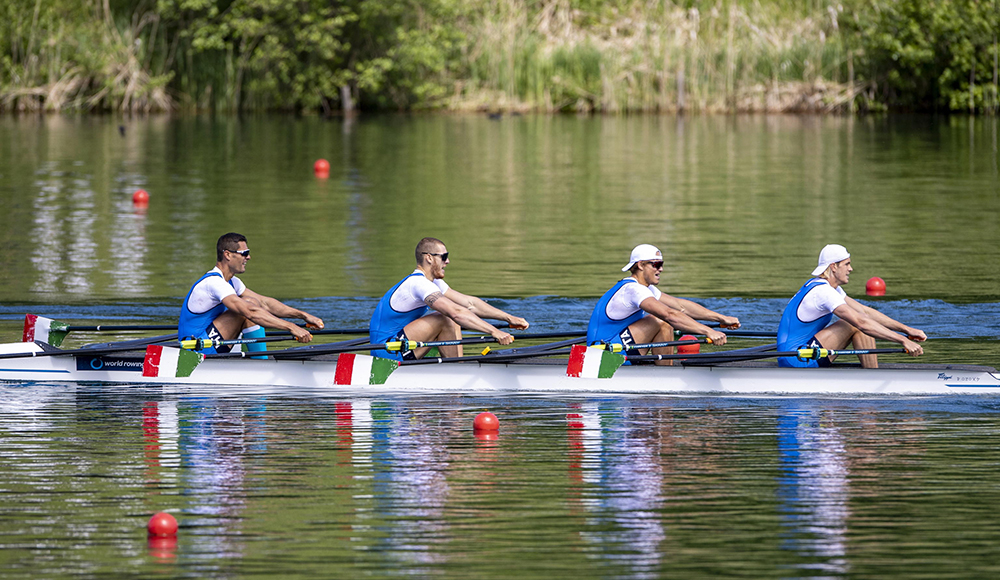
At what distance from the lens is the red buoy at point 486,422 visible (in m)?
10.4

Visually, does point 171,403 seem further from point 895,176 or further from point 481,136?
point 481,136

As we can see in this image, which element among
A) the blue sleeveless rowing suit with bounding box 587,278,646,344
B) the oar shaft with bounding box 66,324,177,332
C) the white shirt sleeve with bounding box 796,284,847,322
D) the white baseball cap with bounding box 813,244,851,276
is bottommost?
the oar shaft with bounding box 66,324,177,332

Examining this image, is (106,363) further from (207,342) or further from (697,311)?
(697,311)

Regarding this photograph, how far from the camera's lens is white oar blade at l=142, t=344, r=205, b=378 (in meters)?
12.4

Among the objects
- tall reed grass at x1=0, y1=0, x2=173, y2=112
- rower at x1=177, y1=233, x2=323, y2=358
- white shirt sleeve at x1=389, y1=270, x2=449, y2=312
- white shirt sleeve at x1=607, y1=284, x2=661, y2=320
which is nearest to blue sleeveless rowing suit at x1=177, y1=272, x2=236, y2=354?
rower at x1=177, y1=233, x2=323, y2=358

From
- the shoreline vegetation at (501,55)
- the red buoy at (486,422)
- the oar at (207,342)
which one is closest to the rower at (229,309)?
the oar at (207,342)

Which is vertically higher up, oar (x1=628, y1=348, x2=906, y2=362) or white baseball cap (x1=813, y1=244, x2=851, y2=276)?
white baseball cap (x1=813, y1=244, x2=851, y2=276)

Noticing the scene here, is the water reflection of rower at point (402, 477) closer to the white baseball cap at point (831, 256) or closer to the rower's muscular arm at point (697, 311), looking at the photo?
the rower's muscular arm at point (697, 311)

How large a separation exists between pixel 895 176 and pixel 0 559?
24030 millimetres

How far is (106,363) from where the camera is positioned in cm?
1287

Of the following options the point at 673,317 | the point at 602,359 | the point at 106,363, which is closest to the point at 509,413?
the point at 602,359

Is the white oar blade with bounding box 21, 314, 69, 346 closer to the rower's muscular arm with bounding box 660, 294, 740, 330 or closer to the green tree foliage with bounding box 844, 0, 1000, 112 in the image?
Answer: the rower's muscular arm with bounding box 660, 294, 740, 330

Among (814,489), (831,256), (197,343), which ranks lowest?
(814,489)

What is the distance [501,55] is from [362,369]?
35062 millimetres
